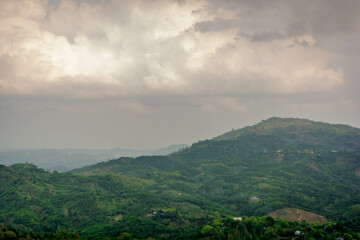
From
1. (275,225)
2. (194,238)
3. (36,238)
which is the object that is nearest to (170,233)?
(194,238)

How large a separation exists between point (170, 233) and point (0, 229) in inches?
3328

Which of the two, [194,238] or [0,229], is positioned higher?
[0,229]

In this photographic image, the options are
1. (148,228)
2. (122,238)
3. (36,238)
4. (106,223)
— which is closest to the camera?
(36,238)

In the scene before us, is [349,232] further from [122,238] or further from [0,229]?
[0,229]

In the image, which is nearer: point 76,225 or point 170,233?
point 170,233

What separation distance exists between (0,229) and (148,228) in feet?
241

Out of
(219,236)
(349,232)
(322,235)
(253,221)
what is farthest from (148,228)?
(349,232)

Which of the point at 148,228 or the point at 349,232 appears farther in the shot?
the point at 148,228

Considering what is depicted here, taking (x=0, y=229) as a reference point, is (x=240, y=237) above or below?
below

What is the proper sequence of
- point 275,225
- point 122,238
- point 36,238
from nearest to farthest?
point 36,238 → point 122,238 → point 275,225

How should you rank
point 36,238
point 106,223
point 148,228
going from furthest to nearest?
point 106,223 → point 148,228 → point 36,238

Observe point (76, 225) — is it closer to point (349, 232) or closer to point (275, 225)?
point (275, 225)

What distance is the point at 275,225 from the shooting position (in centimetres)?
16525

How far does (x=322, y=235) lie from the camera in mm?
144750
